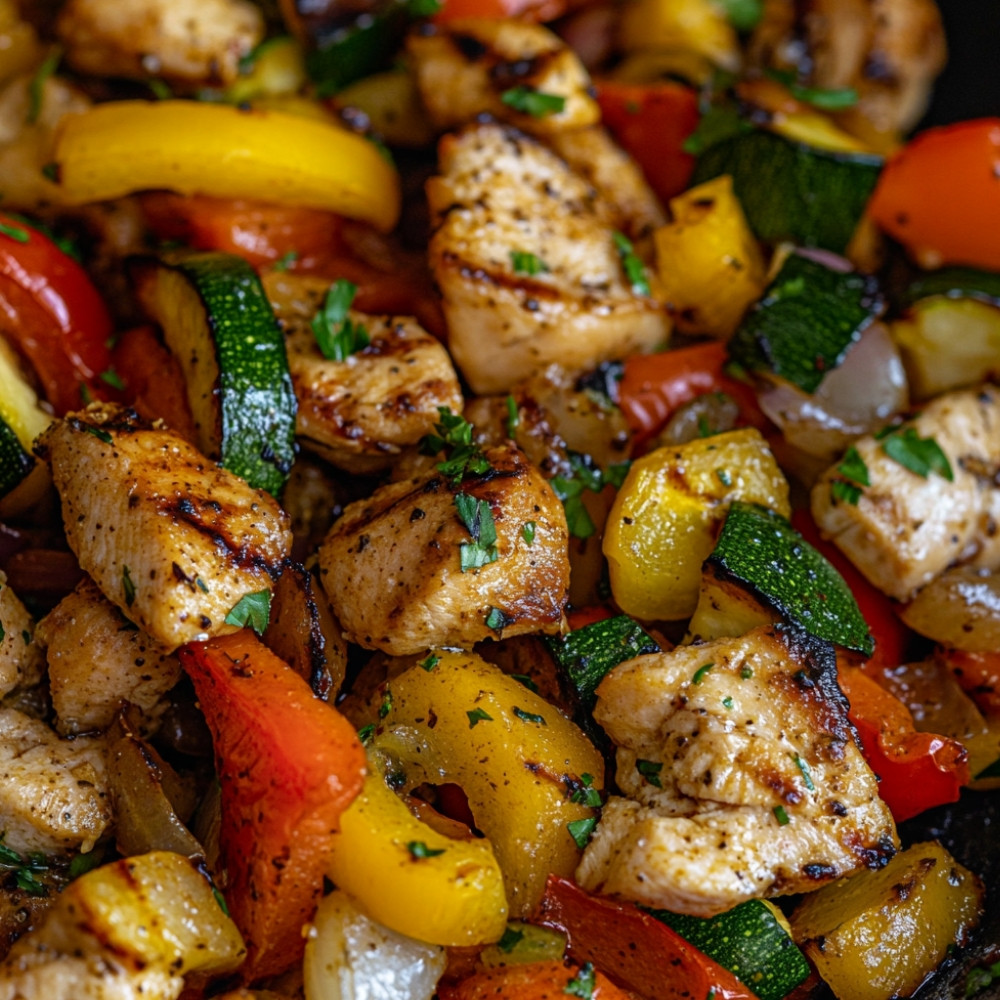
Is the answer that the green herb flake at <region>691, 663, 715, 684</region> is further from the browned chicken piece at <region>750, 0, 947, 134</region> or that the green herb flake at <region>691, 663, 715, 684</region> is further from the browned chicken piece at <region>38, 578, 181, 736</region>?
the browned chicken piece at <region>750, 0, 947, 134</region>

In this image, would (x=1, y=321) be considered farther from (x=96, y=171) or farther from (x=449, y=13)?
(x=449, y=13)

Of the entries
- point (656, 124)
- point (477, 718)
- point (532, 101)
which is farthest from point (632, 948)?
point (656, 124)

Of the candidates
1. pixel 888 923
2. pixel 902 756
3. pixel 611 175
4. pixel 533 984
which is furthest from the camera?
pixel 611 175

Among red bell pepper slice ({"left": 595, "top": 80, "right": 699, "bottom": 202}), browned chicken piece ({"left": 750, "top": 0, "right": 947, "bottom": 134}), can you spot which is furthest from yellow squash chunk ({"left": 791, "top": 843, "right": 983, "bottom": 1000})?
browned chicken piece ({"left": 750, "top": 0, "right": 947, "bottom": 134})

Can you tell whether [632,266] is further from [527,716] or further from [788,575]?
[527,716]

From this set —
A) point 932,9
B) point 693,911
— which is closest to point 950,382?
point 932,9
